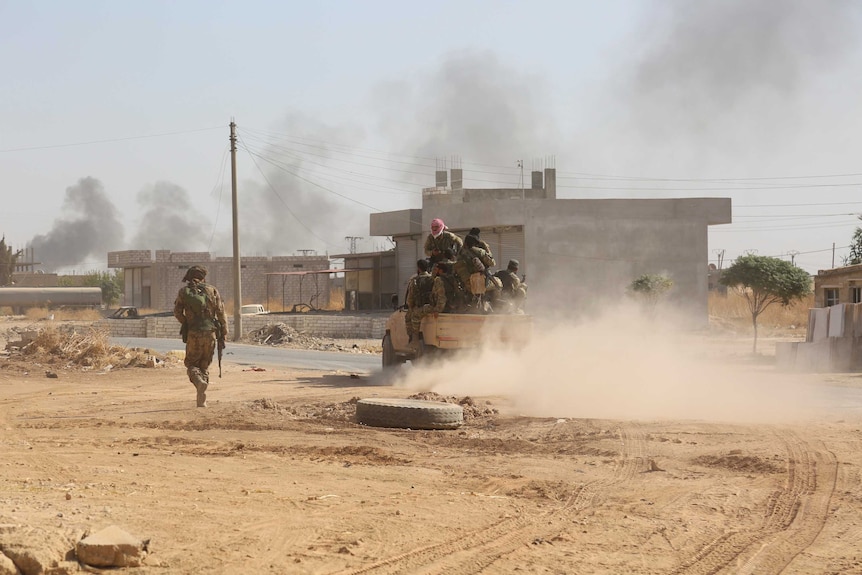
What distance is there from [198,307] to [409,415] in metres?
3.59

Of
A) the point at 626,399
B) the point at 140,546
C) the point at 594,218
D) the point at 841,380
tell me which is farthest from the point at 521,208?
the point at 140,546

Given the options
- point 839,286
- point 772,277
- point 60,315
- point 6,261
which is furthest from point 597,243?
point 6,261

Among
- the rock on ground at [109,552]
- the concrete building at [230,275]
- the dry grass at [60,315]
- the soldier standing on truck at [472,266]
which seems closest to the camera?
the rock on ground at [109,552]

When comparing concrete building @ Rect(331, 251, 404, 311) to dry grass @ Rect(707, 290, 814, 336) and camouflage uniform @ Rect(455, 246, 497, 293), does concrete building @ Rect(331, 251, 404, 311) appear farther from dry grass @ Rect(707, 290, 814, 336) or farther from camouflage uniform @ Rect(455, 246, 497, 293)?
camouflage uniform @ Rect(455, 246, 497, 293)

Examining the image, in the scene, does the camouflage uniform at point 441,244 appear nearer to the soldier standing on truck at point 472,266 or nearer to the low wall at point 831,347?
the soldier standing on truck at point 472,266

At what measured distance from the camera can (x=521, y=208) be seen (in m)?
52.1

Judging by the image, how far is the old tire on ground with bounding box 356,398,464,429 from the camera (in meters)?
11.2

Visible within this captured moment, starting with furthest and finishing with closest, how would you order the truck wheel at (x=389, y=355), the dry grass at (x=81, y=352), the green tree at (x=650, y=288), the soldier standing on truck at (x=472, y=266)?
1. the green tree at (x=650, y=288)
2. the dry grass at (x=81, y=352)
3. the truck wheel at (x=389, y=355)
4. the soldier standing on truck at (x=472, y=266)

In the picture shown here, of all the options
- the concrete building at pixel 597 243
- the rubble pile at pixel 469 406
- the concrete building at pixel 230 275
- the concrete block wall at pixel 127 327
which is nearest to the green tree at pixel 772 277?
the concrete building at pixel 597 243

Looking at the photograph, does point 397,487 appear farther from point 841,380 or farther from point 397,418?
point 841,380

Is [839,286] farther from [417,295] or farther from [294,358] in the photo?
[417,295]

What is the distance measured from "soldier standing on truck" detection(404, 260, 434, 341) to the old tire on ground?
5.03 meters

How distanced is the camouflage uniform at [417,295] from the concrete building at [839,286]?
59.6 feet

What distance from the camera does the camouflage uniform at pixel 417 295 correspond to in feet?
54.7
